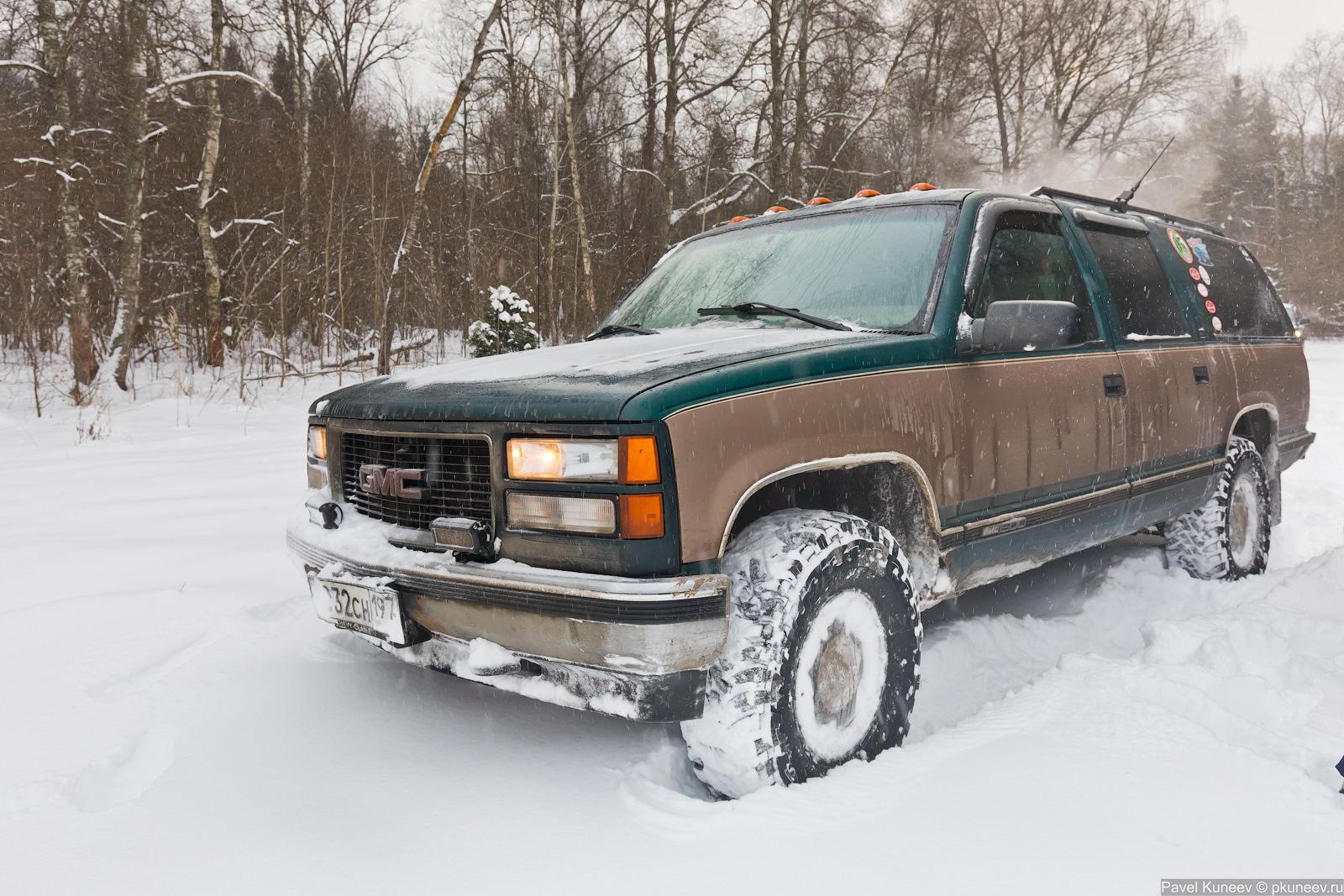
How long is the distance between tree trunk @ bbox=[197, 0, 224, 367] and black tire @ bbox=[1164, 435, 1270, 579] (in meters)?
14.6

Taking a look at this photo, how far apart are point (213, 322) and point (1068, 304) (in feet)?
50.1

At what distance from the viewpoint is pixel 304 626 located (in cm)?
336

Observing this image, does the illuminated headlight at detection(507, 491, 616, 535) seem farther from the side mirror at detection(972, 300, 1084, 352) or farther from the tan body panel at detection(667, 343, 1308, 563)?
the side mirror at detection(972, 300, 1084, 352)

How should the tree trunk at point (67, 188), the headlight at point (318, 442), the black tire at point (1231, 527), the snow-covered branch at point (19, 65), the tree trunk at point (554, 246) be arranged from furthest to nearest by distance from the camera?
the tree trunk at point (554, 246)
the tree trunk at point (67, 188)
the snow-covered branch at point (19, 65)
the black tire at point (1231, 527)
the headlight at point (318, 442)

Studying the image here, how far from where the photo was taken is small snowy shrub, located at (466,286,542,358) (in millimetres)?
12602

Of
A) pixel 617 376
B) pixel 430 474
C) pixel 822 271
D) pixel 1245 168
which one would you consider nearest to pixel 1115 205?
pixel 822 271

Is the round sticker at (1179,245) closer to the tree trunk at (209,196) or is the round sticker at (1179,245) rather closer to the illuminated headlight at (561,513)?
the illuminated headlight at (561,513)

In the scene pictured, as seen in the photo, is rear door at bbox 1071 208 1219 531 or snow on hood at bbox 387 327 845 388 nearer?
snow on hood at bbox 387 327 845 388

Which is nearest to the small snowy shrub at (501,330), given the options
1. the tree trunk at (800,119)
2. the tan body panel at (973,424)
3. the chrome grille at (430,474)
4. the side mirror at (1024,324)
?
the tree trunk at (800,119)

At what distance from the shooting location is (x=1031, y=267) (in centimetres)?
330

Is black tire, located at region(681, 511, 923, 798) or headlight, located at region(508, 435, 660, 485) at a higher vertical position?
headlight, located at region(508, 435, 660, 485)

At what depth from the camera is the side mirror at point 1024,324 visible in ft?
9.03

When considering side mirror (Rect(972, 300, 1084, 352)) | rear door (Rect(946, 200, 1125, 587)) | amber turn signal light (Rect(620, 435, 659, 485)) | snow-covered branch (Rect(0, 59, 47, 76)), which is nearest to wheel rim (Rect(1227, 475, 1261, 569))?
rear door (Rect(946, 200, 1125, 587))

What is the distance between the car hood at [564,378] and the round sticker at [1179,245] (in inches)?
101
